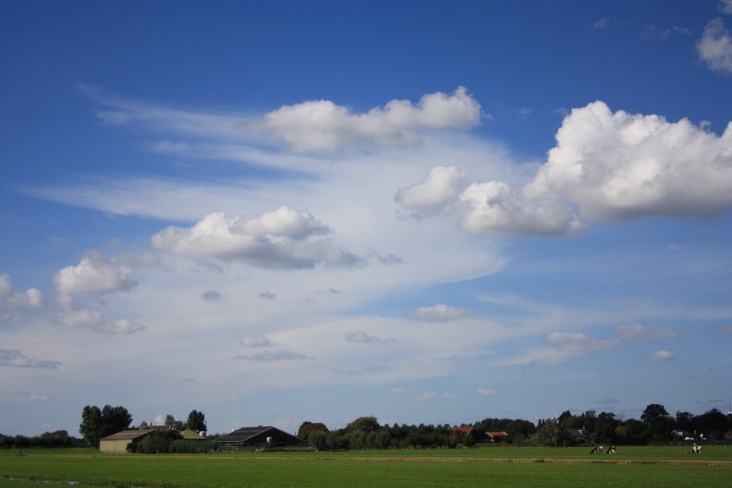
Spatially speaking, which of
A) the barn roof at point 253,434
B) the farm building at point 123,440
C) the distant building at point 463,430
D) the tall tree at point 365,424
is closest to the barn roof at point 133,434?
the farm building at point 123,440

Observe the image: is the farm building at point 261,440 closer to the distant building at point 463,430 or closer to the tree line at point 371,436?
the tree line at point 371,436

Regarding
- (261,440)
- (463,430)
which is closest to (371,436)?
(261,440)

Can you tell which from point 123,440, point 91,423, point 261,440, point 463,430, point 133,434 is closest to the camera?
point 261,440

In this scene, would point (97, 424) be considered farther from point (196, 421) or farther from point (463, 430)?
point (463, 430)

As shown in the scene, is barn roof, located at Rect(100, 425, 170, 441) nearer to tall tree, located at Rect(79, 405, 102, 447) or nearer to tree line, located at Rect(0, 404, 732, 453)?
tree line, located at Rect(0, 404, 732, 453)

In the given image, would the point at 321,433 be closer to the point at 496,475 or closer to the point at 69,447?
the point at 69,447

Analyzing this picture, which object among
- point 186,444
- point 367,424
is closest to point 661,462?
point 186,444

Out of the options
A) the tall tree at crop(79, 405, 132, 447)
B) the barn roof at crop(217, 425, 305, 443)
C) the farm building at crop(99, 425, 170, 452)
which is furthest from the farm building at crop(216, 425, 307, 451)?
the tall tree at crop(79, 405, 132, 447)

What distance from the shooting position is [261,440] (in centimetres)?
13588

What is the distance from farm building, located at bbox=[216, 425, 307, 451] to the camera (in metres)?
134

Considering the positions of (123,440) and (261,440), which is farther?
(123,440)

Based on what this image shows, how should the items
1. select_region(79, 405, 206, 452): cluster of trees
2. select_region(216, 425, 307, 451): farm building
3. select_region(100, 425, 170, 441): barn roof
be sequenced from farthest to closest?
select_region(79, 405, 206, 452): cluster of trees < select_region(100, 425, 170, 441): barn roof < select_region(216, 425, 307, 451): farm building

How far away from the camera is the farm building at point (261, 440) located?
440ft

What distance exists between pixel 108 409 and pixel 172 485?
13430cm
